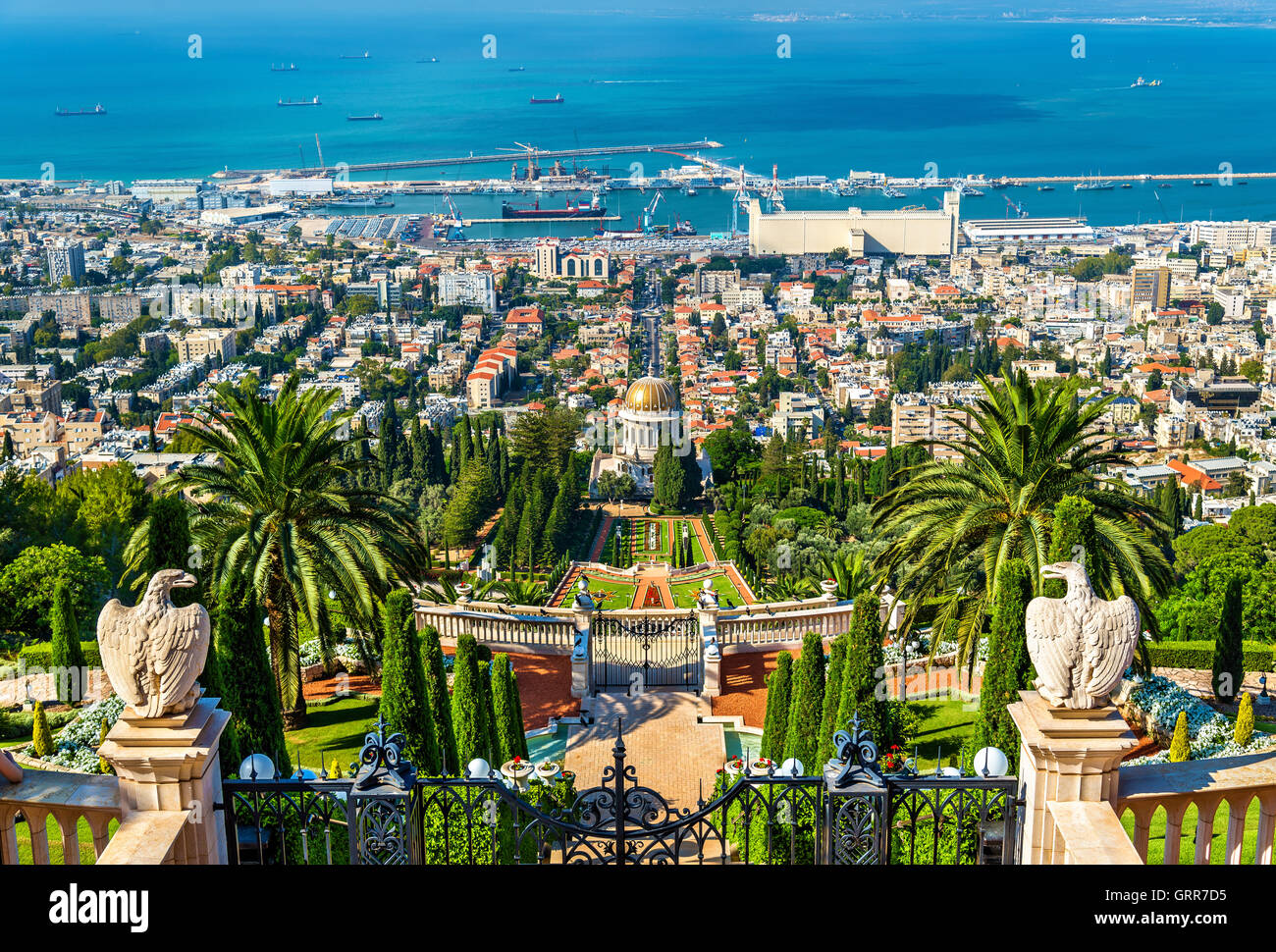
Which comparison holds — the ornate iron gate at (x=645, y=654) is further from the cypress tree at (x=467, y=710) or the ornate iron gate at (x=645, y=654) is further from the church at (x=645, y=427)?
the church at (x=645, y=427)

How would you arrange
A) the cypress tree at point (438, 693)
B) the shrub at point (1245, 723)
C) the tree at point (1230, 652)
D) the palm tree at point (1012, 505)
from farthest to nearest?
the tree at point (1230, 652)
the shrub at point (1245, 723)
the palm tree at point (1012, 505)
the cypress tree at point (438, 693)

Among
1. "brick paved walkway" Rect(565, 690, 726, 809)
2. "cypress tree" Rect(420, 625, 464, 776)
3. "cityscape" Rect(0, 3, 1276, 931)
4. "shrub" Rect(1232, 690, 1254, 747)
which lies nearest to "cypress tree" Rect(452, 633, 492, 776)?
"cityscape" Rect(0, 3, 1276, 931)

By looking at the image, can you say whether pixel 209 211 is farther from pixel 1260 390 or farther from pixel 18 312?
pixel 1260 390

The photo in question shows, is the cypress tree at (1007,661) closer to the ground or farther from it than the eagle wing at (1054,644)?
closer to the ground

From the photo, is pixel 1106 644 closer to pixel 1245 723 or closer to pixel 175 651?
pixel 175 651

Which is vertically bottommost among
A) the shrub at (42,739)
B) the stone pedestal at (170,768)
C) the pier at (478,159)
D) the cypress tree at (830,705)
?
the shrub at (42,739)

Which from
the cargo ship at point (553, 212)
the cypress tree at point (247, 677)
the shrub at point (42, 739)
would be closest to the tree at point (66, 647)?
the shrub at point (42, 739)

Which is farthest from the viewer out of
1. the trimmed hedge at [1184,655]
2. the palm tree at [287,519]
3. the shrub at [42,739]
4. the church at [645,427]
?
the church at [645,427]

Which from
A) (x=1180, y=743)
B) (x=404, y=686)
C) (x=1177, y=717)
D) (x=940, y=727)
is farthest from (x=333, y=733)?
(x=1177, y=717)
